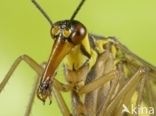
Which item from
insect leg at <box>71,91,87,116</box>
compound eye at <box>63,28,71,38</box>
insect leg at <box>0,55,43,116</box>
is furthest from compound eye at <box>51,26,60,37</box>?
insect leg at <box>71,91,87,116</box>

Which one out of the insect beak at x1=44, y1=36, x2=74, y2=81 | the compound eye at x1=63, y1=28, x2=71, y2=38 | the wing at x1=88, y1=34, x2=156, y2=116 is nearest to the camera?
the insect beak at x1=44, y1=36, x2=74, y2=81

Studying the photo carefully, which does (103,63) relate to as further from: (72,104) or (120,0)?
(120,0)

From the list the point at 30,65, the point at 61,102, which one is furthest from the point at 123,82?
the point at 30,65

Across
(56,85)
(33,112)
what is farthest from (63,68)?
(33,112)

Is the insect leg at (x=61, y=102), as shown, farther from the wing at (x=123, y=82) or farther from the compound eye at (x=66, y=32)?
the compound eye at (x=66, y=32)

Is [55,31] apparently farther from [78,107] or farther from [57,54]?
[78,107]

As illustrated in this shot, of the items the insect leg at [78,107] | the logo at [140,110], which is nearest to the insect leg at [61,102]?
the insect leg at [78,107]

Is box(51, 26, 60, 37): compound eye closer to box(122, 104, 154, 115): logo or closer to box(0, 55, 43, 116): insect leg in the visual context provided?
box(0, 55, 43, 116): insect leg
